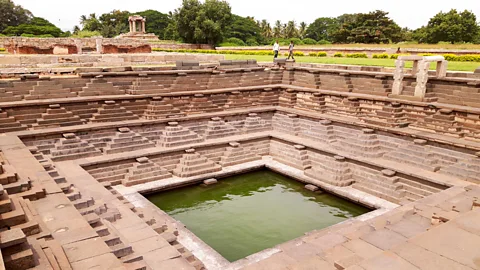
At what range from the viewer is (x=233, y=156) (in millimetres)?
12383

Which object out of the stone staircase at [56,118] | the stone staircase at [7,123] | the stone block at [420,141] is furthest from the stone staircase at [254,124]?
the stone staircase at [7,123]

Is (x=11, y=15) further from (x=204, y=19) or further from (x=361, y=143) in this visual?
(x=361, y=143)

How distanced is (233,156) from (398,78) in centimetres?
629

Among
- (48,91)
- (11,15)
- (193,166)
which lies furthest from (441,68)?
(11,15)

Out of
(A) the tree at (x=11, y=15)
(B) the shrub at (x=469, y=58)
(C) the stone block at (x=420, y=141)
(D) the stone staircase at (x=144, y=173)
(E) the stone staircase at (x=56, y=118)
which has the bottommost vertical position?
(D) the stone staircase at (x=144, y=173)

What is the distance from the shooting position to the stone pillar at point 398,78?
12177 millimetres

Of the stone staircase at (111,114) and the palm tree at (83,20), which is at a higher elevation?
the palm tree at (83,20)

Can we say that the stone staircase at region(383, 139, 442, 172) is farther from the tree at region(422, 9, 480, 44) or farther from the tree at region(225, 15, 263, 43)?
the tree at region(225, 15, 263, 43)

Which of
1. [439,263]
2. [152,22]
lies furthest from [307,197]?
[152,22]

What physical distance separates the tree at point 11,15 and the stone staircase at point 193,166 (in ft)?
159

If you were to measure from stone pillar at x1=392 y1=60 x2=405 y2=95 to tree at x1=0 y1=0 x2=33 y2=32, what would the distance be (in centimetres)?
5170

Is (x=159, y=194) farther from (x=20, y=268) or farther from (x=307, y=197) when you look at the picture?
(x=20, y=268)

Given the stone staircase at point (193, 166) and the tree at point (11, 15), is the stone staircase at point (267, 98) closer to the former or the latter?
the stone staircase at point (193, 166)

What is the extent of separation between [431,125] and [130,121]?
9912mm
